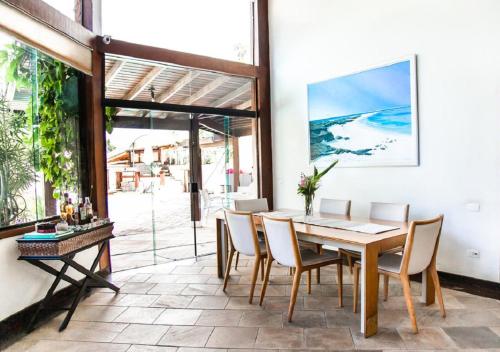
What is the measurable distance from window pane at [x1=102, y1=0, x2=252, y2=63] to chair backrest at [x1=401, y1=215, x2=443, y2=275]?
3.75 meters

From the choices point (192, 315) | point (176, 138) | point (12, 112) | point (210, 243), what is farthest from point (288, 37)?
point (192, 315)

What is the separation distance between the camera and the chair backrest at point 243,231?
337cm

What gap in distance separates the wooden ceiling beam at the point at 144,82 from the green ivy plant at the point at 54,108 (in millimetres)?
643

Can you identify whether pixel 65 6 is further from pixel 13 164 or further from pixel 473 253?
pixel 473 253

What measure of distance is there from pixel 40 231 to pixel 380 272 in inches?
111

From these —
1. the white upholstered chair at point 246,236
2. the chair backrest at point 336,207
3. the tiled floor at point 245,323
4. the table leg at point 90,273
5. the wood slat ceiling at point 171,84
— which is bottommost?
the tiled floor at point 245,323

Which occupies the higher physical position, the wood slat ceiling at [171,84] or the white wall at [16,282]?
the wood slat ceiling at [171,84]

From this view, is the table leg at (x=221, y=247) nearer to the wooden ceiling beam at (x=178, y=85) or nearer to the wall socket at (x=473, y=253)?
the wooden ceiling beam at (x=178, y=85)

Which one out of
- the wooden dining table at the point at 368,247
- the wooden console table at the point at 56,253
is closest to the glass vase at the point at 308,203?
the wooden dining table at the point at 368,247

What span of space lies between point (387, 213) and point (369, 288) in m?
1.28

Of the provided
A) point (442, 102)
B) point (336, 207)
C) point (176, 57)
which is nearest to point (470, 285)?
point (336, 207)

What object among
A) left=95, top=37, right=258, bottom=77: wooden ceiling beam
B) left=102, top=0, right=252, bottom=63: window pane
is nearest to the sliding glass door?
left=95, top=37, right=258, bottom=77: wooden ceiling beam

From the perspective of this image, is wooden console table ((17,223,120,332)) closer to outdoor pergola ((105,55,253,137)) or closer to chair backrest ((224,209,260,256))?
chair backrest ((224,209,260,256))

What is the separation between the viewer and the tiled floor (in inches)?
101
